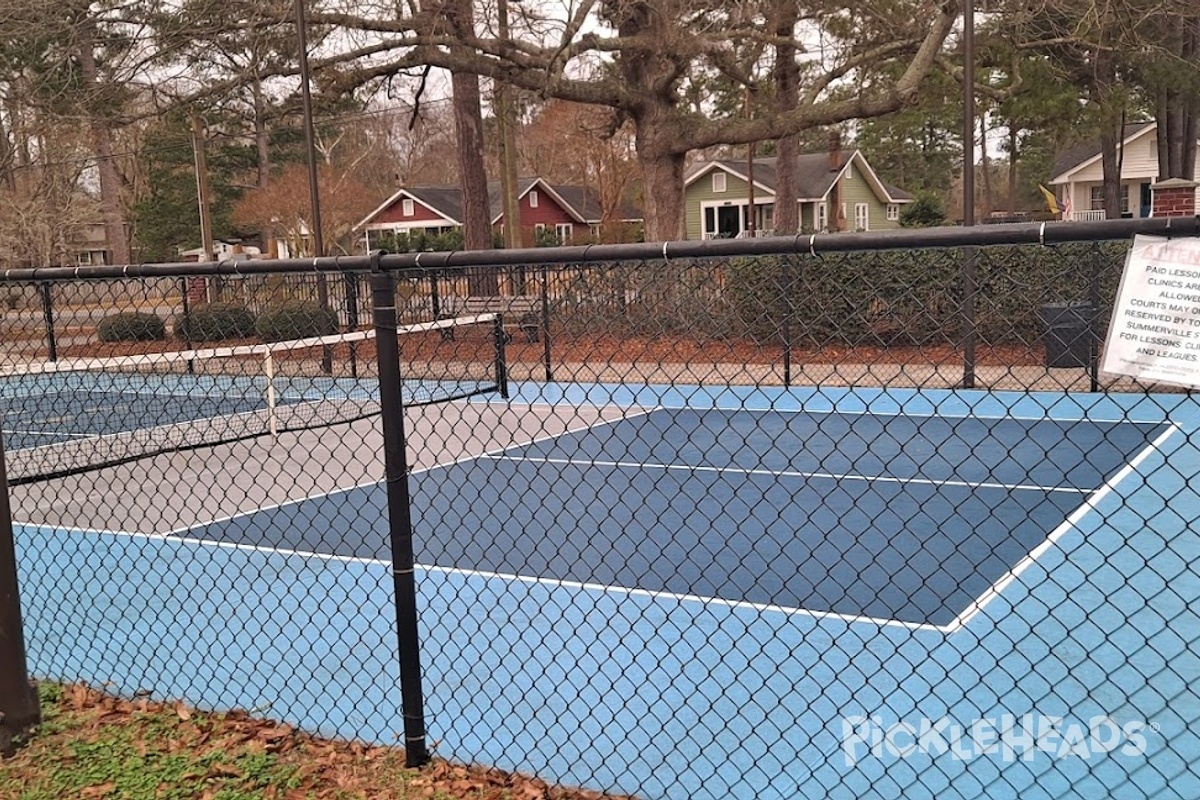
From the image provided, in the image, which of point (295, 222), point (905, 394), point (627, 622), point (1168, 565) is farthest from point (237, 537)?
point (295, 222)

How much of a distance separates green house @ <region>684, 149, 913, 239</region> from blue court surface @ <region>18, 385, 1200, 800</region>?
37182 millimetres

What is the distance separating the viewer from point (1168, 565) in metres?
5.70

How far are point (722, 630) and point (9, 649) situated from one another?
2.88 meters

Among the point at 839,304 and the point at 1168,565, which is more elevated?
the point at 839,304

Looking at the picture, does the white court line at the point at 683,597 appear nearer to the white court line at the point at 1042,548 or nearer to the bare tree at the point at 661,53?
the white court line at the point at 1042,548

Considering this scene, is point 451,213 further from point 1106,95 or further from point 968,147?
point 968,147

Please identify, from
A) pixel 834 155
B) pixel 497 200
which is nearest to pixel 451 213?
pixel 497 200

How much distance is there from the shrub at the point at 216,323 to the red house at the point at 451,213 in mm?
30182

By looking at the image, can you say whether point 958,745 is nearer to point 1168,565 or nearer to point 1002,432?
point 1168,565

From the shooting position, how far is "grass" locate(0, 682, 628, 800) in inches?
131

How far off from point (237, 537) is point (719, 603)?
334cm

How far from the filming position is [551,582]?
5.66 m

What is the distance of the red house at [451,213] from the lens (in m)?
48.4

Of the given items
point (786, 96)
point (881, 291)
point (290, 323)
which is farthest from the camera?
point (786, 96)
